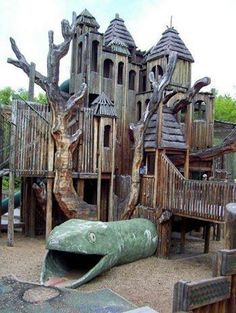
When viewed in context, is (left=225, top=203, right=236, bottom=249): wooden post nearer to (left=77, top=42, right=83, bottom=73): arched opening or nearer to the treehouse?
the treehouse

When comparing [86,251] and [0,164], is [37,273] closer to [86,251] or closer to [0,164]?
[86,251]

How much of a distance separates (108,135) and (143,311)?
1324cm

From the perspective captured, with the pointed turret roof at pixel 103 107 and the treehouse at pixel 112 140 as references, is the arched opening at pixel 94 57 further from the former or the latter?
the pointed turret roof at pixel 103 107

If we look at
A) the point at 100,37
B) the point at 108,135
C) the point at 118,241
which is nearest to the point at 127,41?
the point at 100,37

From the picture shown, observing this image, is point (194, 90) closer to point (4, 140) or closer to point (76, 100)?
point (76, 100)

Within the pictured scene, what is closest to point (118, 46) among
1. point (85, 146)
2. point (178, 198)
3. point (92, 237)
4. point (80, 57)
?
point (80, 57)

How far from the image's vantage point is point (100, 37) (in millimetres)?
16844

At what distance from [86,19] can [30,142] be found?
7.24m

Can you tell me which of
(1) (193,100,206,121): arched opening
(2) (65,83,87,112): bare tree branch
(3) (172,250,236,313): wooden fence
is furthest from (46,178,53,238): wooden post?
(3) (172,250,236,313): wooden fence

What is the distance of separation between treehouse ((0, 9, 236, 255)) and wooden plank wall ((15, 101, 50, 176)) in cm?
4

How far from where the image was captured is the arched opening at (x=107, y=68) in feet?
57.0

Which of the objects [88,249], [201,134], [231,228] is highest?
[201,134]

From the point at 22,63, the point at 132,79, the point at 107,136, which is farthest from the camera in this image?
the point at 132,79

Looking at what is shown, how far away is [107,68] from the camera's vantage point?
17734 millimetres
